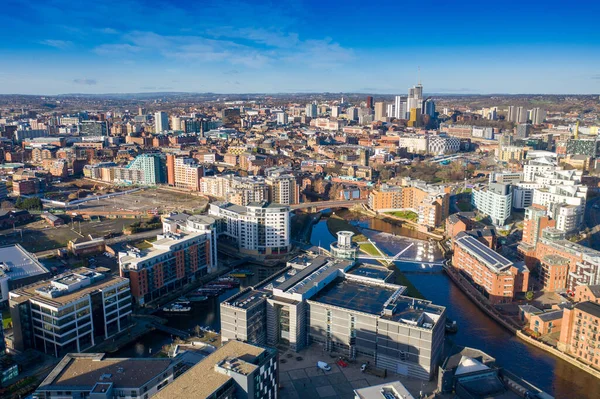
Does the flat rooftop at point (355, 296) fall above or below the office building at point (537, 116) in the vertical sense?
below

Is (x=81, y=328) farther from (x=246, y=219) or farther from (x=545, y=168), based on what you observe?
(x=545, y=168)

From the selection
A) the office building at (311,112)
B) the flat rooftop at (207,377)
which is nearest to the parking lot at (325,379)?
the flat rooftop at (207,377)

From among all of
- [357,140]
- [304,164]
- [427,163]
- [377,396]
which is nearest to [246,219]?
[377,396]

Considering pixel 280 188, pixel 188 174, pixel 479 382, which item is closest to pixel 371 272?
pixel 479 382

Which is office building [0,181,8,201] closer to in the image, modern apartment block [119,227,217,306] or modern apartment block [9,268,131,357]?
modern apartment block [119,227,217,306]

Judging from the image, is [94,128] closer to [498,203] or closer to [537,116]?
[498,203]

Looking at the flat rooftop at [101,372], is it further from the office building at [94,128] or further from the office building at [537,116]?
the office building at [537,116]
